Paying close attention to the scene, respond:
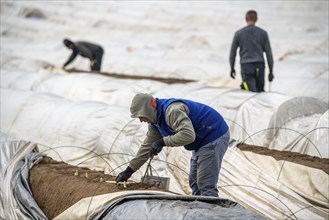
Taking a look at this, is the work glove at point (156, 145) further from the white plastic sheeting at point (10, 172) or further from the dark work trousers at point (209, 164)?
the white plastic sheeting at point (10, 172)

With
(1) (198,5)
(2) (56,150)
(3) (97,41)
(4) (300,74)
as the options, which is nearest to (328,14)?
(1) (198,5)

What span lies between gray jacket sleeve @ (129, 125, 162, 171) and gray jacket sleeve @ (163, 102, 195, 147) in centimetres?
42

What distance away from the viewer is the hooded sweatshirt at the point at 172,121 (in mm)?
5305

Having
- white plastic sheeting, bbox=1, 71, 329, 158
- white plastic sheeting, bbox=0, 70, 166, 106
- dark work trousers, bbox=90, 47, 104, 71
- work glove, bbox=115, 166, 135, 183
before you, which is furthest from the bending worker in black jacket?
work glove, bbox=115, 166, 135, 183

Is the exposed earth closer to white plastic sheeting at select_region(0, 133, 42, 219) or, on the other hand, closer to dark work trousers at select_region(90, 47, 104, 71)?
white plastic sheeting at select_region(0, 133, 42, 219)

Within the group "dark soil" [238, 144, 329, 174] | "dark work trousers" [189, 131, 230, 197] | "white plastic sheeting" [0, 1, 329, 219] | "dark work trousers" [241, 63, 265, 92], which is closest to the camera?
"dark work trousers" [189, 131, 230, 197]

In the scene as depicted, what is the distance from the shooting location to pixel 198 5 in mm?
25000

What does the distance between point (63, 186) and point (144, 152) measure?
3.23ft

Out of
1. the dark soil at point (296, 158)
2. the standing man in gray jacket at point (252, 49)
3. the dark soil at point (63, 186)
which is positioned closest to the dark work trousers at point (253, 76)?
the standing man in gray jacket at point (252, 49)

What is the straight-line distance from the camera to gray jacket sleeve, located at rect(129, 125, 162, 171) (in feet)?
18.8

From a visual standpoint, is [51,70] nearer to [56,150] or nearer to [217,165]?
[56,150]

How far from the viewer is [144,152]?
18.9 ft

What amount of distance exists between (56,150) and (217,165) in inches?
151

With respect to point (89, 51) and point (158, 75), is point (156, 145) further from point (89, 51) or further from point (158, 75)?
point (158, 75)
